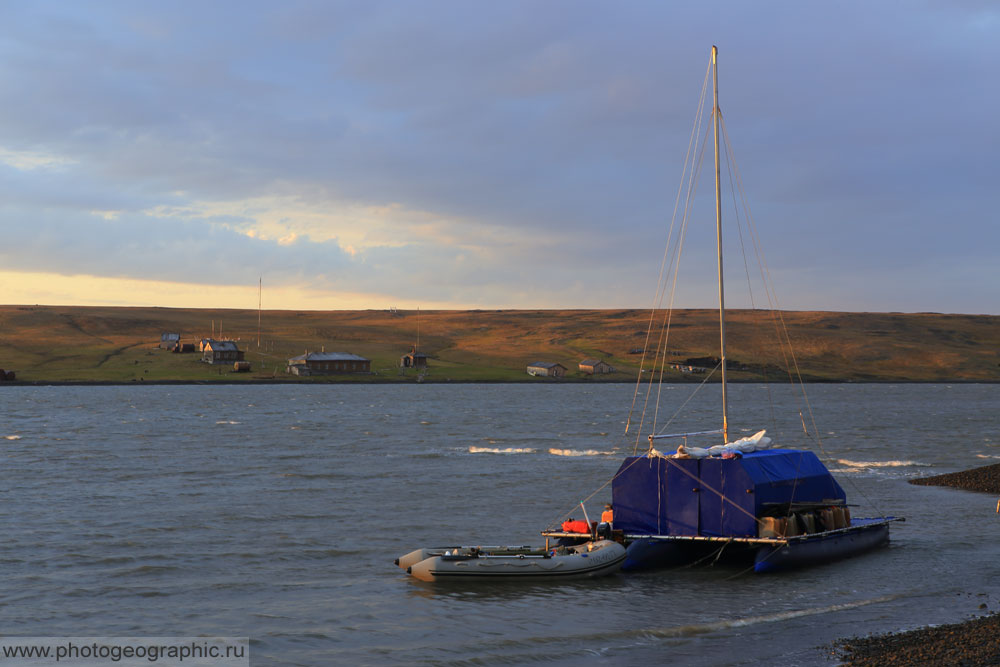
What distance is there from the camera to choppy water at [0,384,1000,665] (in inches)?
861

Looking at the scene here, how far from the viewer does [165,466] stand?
5941 cm

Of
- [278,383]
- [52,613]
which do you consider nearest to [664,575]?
[52,613]

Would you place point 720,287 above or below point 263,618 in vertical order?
above

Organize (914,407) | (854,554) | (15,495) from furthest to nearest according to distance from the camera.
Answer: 1. (914,407)
2. (15,495)
3. (854,554)

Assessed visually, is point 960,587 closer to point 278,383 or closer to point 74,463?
point 74,463

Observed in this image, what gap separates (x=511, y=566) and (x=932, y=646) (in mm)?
11203

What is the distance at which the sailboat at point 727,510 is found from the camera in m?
27.3

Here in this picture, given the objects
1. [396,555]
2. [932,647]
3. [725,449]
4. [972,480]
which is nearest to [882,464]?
[972,480]

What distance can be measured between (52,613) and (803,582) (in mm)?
20645

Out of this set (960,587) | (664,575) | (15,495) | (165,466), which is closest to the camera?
(960,587)

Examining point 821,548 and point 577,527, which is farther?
point 577,527

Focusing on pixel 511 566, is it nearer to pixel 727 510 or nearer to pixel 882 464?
pixel 727 510

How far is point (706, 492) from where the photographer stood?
91.1ft

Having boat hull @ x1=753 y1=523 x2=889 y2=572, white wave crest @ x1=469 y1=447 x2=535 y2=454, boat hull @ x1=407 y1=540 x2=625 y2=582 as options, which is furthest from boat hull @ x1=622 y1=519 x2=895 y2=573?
white wave crest @ x1=469 y1=447 x2=535 y2=454
